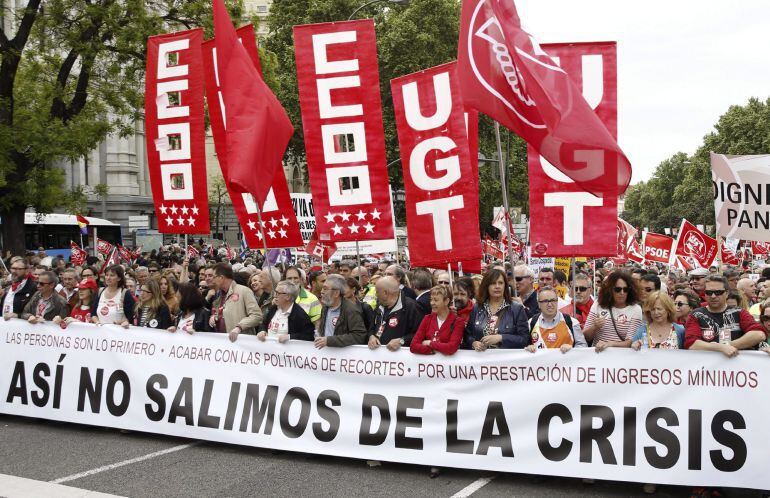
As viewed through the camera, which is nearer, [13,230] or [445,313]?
[445,313]

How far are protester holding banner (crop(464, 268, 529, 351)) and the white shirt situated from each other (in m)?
1.70

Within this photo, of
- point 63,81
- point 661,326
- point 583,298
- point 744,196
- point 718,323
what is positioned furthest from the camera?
point 63,81

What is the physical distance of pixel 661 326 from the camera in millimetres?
6648

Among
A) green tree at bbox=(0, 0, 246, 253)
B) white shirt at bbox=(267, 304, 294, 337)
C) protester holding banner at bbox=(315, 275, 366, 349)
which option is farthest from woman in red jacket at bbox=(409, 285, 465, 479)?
green tree at bbox=(0, 0, 246, 253)

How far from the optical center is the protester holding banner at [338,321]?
720 cm

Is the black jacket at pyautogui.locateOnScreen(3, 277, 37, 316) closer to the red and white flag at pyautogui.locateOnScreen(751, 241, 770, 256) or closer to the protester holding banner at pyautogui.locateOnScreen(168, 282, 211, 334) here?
the protester holding banner at pyautogui.locateOnScreen(168, 282, 211, 334)

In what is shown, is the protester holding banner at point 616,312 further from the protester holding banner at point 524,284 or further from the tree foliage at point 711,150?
the tree foliage at point 711,150

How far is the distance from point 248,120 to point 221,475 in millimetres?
3777

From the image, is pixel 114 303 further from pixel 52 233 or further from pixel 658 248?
pixel 52 233

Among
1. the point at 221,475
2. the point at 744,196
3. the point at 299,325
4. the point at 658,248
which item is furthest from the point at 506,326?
the point at 658,248

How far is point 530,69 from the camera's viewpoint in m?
6.75

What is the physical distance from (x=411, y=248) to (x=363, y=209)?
811 mm

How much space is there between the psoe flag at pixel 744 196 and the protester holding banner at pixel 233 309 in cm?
765

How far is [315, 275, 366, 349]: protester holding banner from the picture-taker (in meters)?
7.20
